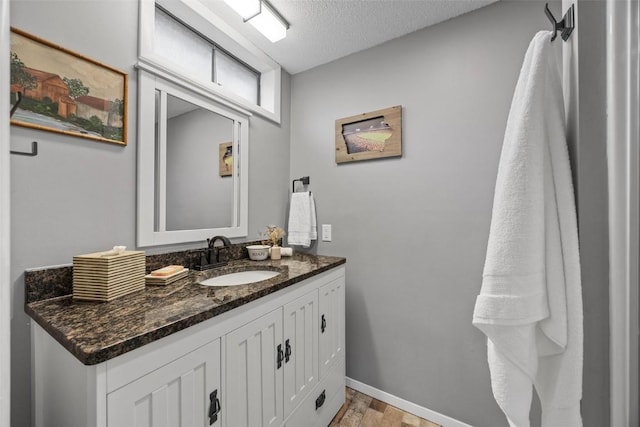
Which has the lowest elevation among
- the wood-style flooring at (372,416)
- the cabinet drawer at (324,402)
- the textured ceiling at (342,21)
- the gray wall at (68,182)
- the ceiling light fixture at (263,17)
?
the wood-style flooring at (372,416)

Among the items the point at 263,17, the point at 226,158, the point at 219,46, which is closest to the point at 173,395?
the point at 226,158

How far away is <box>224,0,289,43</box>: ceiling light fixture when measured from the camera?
1.35 meters

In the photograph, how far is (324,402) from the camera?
1.42 meters

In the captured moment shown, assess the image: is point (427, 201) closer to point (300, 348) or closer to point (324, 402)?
point (300, 348)

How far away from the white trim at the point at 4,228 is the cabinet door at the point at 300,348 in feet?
2.57

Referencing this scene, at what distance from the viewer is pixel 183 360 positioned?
0.73 metres

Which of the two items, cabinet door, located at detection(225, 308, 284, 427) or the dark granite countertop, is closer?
the dark granite countertop

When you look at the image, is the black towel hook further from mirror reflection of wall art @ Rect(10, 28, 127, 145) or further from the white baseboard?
the white baseboard

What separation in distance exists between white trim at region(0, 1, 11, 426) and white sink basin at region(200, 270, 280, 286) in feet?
2.60

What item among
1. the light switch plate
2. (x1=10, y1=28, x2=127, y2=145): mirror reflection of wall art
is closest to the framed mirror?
(x1=10, y1=28, x2=127, y2=145): mirror reflection of wall art

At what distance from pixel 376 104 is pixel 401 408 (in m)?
1.99

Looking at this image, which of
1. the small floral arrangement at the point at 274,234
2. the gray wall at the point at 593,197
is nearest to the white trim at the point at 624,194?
the gray wall at the point at 593,197

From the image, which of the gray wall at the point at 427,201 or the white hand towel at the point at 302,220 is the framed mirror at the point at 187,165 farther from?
the gray wall at the point at 427,201

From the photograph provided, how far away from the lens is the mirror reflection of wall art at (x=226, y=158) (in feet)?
5.24
